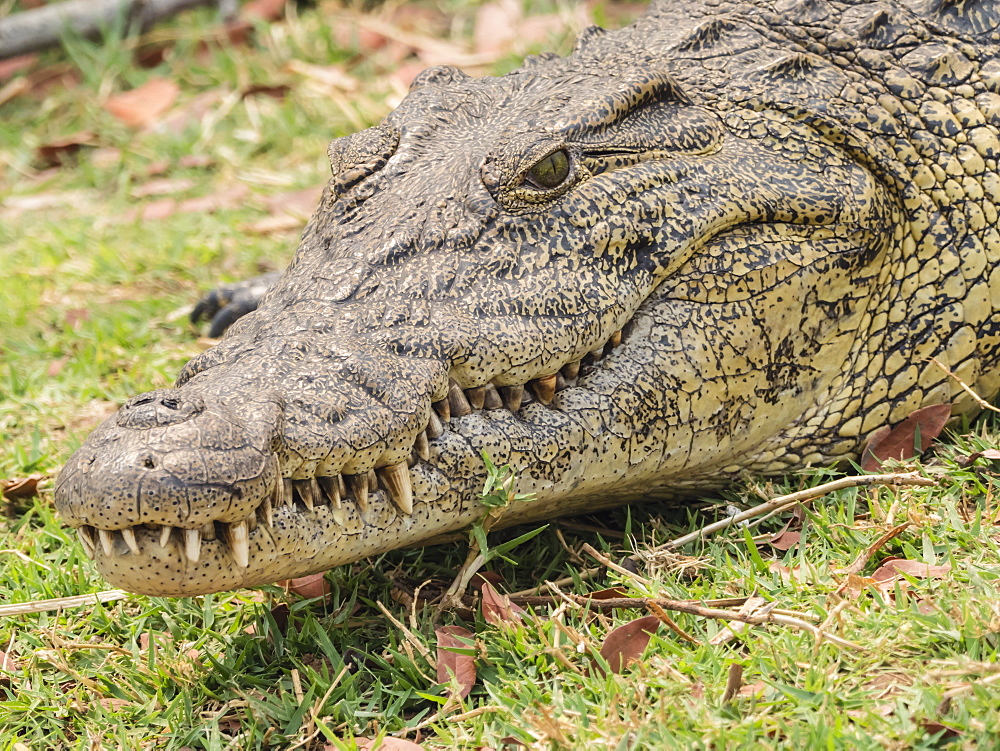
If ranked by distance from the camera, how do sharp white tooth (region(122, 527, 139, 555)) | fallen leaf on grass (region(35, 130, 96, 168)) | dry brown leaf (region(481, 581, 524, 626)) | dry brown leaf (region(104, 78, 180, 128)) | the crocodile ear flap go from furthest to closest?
dry brown leaf (region(104, 78, 180, 128))
fallen leaf on grass (region(35, 130, 96, 168))
the crocodile ear flap
dry brown leaf (region(481, 581, 524, 626))
sharp white tooth (region(122, 527, 139, 555))

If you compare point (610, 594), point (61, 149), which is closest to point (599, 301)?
point (610, 594)

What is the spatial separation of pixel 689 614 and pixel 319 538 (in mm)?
819

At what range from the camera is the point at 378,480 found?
7.25ft

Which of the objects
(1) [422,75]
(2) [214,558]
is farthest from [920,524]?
(1) [422,75]

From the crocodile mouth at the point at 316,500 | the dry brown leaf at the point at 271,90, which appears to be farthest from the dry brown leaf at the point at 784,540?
the dry brown leaf at the point at 271,90

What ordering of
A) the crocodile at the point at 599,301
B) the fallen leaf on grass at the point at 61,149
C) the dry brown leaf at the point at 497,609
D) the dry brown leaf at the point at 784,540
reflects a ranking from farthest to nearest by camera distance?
1. the fallen leaf on grass at the point at 61,149
2. the dry brown leaf at the point at 784,540
3. the dry brown leaf at the point at 497,609
4. the crocodile at the point at 599,301

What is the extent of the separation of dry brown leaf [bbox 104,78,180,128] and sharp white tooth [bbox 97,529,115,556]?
463 cm

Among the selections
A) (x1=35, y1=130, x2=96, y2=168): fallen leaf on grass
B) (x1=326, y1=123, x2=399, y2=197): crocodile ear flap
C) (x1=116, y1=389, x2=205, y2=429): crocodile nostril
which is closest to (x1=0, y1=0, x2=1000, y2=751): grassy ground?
(x1=116, y1=389, x2=205, y2=429): crocodile nostril

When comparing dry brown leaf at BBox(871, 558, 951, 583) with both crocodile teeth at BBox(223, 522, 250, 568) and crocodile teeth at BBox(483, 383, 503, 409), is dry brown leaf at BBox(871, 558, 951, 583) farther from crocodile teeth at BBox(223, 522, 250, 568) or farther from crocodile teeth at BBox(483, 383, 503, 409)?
crocodile teeth at BBox(223, 522, 250, 568)

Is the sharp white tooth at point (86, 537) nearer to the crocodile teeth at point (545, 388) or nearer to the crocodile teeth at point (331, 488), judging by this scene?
the crocodile teeth at point (331, 488)

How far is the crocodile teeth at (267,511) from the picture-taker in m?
2.04

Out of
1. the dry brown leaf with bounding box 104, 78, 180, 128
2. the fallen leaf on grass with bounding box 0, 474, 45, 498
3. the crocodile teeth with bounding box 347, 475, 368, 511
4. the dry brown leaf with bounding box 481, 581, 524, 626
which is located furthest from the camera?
the dry brown leaf with bounding box 104, 78, 180, 128

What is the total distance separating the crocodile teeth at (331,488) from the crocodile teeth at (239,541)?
186 millimetres

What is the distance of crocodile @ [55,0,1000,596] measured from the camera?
6.73ft
